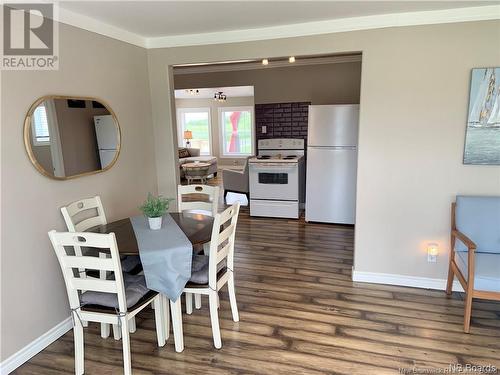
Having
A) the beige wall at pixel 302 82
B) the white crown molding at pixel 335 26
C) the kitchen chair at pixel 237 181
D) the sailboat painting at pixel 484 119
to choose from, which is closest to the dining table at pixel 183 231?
the white crown molding at pixel 335 26

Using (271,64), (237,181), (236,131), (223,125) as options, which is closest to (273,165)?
(237,181)

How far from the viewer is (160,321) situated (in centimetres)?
236

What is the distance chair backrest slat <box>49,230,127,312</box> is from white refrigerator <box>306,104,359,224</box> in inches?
139

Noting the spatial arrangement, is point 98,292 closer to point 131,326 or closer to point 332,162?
point 131,326

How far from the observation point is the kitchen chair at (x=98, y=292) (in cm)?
192

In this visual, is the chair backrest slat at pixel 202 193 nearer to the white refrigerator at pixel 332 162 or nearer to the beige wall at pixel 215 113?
the white refrigerator at pixel 332 162

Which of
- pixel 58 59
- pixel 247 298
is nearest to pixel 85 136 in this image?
pixel 58 59

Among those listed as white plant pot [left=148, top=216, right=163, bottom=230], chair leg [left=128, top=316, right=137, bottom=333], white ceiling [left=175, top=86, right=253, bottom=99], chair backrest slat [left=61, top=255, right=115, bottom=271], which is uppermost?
white ceiling [left=175, top=86, right=253, bottom=99]

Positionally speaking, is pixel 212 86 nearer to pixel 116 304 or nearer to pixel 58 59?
pixel 58 59

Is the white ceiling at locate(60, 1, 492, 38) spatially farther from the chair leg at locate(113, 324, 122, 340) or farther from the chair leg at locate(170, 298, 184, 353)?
the chair leg at locate(113, 324, 122, 340)

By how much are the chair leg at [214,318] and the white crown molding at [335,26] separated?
7.65ft

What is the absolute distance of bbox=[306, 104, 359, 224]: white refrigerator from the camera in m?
4.75

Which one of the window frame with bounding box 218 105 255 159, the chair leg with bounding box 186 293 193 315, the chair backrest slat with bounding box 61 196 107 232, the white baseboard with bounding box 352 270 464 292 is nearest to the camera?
the chair backrest slat with bounding box 61 196 107 232

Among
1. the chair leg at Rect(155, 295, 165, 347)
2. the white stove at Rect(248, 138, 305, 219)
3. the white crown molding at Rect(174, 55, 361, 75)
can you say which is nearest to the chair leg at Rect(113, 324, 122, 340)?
the chair leg at Rect(155, 295, 165, 347)
